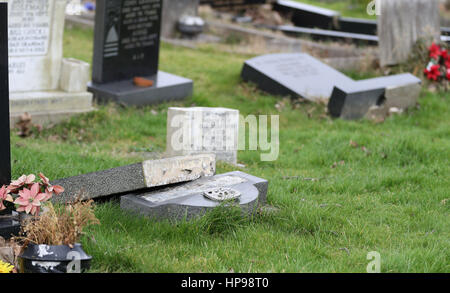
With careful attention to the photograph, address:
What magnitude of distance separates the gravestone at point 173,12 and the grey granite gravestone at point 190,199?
8633mm

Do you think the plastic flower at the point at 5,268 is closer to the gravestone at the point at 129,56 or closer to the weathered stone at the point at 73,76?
the weathered stone at the point at 73,76

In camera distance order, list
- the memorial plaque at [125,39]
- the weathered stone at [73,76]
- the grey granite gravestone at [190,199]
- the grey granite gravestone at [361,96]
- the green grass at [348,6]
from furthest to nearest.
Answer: the green grass at [348,6] → the memorial plaque at [125,39] → the grey granite gravestone at [361,96] → the weathered stone at [73,76] → the grey granite gravestone at [190,199]

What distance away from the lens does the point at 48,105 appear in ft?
24.7

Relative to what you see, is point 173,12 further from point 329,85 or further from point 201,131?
point 201,131

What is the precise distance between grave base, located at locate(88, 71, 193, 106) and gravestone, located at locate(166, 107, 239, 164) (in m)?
2.24

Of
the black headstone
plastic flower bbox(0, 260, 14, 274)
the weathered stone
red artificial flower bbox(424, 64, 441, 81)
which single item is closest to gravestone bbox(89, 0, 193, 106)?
the weathered stone

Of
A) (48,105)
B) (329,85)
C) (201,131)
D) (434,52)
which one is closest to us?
(201,131)

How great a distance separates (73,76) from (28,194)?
4144 millimetres

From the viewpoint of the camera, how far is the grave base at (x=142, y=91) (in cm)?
823

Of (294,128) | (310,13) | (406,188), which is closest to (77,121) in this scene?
(294,128)

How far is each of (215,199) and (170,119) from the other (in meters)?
1.83

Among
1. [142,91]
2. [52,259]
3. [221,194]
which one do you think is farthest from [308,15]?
[52,259]

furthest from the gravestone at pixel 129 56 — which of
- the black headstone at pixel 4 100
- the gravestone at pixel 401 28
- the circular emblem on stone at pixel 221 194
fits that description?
the black headstone at pixel 4 100
